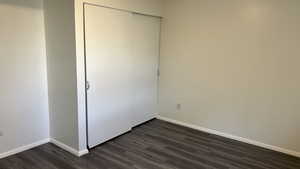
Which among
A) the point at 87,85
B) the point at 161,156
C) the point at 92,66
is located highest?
the point at 92,66

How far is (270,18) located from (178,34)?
5.08 feet

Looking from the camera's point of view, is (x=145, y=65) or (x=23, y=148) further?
(x=145, y=65)

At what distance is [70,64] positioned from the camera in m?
3.08

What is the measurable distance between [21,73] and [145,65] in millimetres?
2067

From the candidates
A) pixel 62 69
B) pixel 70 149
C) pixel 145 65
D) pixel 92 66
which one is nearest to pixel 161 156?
pixel 70 149

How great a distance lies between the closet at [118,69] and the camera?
3.21m

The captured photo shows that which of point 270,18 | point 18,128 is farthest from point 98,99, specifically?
point 270,18

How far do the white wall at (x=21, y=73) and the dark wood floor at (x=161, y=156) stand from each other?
1.13ft

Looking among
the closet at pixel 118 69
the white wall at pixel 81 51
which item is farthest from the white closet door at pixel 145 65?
the white wall at pixel 81 51

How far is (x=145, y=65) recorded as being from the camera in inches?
170

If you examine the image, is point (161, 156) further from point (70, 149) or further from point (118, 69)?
point (118, 69)

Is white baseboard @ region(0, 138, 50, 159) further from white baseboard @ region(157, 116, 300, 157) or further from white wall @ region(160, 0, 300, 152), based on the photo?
white wall @ region(160, 0, 300, 152)

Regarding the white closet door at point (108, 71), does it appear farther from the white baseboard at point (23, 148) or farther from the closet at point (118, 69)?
the white baseboard at point (23, 148)

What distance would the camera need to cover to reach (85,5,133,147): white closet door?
10.4 ft
